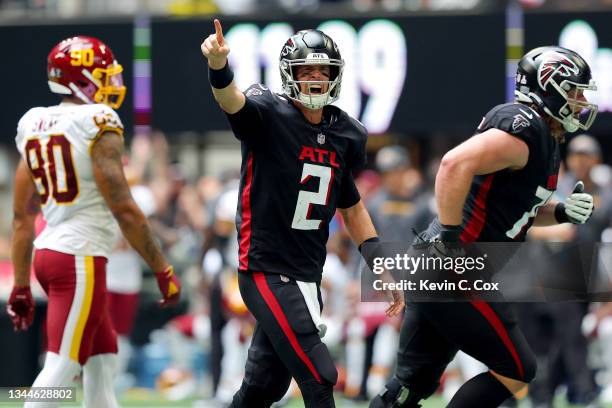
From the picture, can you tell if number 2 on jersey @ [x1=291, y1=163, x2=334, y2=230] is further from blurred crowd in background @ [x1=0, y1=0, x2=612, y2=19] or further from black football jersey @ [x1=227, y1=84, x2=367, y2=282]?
blurred crowd in background @ [x1=0, y1=0, x2=612, y2=19]

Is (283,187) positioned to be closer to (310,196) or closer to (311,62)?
(310,196)

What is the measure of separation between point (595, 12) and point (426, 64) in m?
1.50

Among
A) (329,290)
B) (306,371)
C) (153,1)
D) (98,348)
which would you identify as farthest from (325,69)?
(153,1)

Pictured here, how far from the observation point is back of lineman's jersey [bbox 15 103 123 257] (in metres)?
6.14

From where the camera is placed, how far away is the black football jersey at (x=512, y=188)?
5918mm

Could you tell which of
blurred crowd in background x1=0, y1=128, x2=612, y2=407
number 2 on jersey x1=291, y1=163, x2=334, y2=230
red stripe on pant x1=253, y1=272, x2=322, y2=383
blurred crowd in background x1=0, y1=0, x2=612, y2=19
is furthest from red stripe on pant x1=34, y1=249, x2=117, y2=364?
blurred crowd in background x1=0, y1=0, x2=612, y2=19

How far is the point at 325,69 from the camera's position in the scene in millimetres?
5891

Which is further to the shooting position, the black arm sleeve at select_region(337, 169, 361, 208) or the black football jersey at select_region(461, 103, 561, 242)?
the black arm sleeve at select_region(337, 169, 361, 208)

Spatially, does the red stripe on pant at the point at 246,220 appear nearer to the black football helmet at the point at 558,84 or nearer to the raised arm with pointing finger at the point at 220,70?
the raised arm with pointing finger at the point at 220,70

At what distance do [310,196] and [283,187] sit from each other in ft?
0.45

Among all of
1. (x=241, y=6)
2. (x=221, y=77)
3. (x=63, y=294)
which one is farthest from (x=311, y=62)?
(x=241, y=6)

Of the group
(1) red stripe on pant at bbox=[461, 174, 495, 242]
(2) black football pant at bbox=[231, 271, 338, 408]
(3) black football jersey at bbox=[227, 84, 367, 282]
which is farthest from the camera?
(1) red stripe on pant at bbox=[461, 174, 495, 242]

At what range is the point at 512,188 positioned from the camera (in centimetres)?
600

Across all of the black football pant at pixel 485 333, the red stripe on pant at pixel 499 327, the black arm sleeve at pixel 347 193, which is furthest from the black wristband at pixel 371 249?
the red stripe on pant at pixel 499 327
